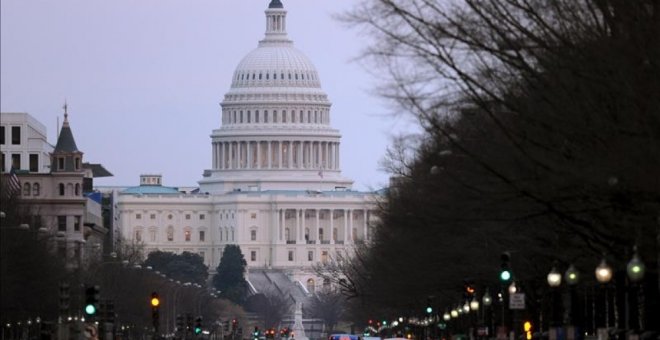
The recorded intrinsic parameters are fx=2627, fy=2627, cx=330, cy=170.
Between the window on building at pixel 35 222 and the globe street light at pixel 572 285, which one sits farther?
the window on building at pixel 35 222

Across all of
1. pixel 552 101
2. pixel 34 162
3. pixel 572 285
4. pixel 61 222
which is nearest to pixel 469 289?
pixel 572 285

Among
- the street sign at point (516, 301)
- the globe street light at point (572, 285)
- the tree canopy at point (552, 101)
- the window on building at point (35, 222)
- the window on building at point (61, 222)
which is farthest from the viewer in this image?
the window on building at point (61, 222)

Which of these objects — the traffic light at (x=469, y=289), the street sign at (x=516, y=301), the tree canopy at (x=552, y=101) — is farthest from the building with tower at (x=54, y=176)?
the tree canopy at (x=552, y=101)

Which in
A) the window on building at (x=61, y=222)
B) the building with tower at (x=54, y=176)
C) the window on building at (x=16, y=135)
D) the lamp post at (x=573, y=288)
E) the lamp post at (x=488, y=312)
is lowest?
the lamp post at (x=573, y=288)

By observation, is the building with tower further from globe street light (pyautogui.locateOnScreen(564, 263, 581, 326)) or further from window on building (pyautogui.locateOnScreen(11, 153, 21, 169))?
globe street light (pyautogui.locateOnScreen(564, 263, 581, 326))

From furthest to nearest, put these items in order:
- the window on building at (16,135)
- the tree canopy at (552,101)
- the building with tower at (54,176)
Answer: the window on building at (16,135) → the building with tower at (54,176) → the tree canopy at (552,101)

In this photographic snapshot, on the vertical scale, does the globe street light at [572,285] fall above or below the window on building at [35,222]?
below

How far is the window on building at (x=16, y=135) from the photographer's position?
17488 cm

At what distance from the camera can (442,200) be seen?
4184 cm

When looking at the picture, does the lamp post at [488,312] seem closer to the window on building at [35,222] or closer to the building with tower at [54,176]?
the window on building at [35,222]

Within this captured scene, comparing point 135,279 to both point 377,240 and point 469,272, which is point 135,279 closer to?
point 377,240

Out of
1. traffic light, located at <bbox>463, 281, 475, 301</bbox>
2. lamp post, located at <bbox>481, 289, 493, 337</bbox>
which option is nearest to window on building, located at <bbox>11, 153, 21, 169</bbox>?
lamp post, located at <bbox>481, 289, 493, 337</bbox>

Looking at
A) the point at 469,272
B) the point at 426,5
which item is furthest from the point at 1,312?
the point at 426,5

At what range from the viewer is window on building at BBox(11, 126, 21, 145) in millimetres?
174875
